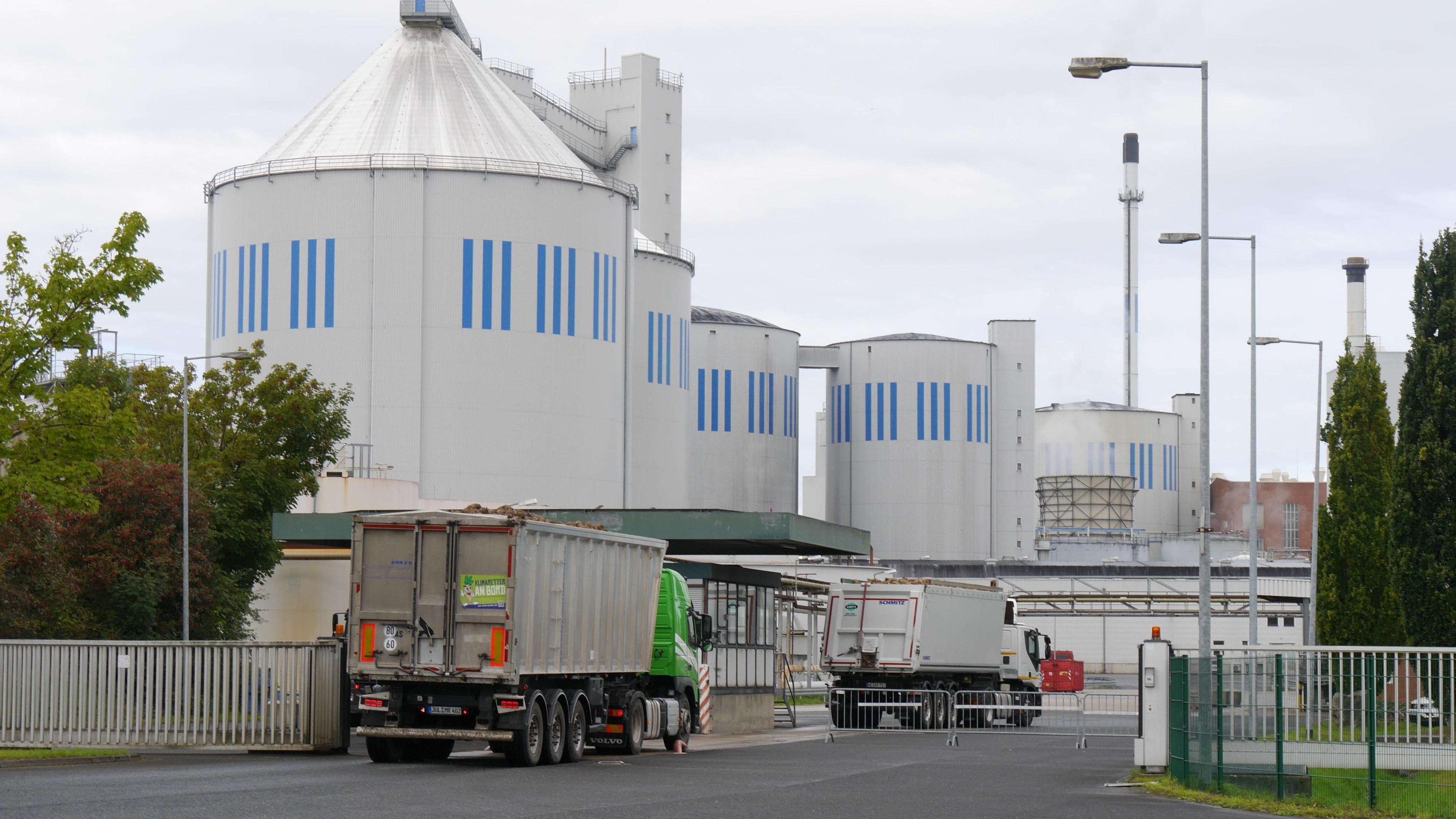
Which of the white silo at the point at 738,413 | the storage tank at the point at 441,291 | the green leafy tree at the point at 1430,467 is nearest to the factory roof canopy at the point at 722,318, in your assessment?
the white silo at the point at 738,413

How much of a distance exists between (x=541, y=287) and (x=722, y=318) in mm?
30008

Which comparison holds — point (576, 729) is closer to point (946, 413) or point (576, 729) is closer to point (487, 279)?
point (487, 279)

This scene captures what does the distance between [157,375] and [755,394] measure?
42.0 metres

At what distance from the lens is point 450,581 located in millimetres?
22844

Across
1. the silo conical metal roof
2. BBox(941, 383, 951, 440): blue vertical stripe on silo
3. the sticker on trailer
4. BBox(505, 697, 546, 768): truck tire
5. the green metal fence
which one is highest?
the silo conical metal roof

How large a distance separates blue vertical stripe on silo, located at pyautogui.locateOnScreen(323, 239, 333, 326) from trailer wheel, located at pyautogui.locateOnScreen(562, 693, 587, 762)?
34882 millimetres

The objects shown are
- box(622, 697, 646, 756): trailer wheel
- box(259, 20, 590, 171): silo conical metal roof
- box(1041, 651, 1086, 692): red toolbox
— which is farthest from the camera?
box(1041, 651, 1086, 692): red toolbox

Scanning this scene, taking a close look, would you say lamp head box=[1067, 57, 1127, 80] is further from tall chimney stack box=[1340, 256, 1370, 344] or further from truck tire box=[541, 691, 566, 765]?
tall chimney stack box=[1340, 256, 1370, 344]

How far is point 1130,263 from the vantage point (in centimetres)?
11425

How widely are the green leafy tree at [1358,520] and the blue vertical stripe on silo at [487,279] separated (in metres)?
27.4

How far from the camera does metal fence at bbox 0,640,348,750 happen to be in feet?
83.1

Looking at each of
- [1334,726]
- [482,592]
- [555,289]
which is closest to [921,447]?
[555,289]

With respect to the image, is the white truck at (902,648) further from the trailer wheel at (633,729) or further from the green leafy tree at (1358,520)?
the trailer wheel at (633,729)

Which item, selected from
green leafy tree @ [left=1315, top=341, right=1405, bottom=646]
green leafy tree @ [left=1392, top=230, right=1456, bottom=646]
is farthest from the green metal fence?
green leafy tree @ [left=1315, top=341, right=1405, bottom=646]
